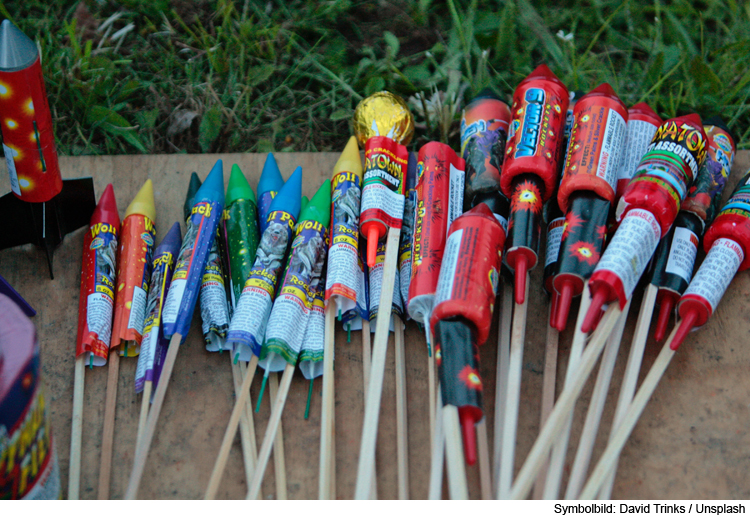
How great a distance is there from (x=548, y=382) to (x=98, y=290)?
1.33 m

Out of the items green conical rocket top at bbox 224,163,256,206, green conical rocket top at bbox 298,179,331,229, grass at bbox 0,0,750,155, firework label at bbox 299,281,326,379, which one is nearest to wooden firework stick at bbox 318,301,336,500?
firework label at bbox 299,281,326,379

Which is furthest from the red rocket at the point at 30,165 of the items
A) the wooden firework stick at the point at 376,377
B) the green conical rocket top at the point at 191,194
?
the wooden firework stick at the point at 376,377

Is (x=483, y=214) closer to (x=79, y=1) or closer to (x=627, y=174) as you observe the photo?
(x=627, y=174)

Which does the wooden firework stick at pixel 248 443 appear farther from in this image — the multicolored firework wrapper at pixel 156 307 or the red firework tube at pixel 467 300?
the red firework tube at pixel 467 300

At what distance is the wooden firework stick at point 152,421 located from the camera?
151 cm

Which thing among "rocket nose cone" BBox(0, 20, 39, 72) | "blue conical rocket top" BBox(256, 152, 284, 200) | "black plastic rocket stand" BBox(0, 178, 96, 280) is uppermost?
"rocket nose cone" BBox(0, 20, 39, 72)

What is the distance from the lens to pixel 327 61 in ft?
9.73

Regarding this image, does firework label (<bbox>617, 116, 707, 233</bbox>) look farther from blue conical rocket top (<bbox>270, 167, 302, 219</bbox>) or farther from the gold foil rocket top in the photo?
blue conical rocket top (<bbox>270, 167, 302, 219</bbox>)

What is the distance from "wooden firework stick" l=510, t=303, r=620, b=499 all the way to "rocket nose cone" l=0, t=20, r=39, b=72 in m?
1.61

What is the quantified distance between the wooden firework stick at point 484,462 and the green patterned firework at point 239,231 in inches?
31.5

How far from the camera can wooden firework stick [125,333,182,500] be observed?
4.94 ft

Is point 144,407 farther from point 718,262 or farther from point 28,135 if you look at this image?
point 718,262
